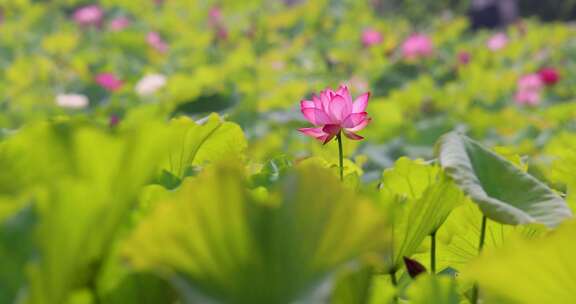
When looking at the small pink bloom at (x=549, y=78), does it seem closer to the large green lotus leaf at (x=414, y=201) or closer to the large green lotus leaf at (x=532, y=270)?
the large green lotus leaf at (x=414, y=201)

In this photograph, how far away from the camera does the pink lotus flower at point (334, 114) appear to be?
73 cm

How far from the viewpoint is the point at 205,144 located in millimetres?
725

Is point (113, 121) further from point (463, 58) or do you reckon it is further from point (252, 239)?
point (463, 58)

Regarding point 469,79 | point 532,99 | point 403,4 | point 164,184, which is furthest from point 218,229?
point 403,4

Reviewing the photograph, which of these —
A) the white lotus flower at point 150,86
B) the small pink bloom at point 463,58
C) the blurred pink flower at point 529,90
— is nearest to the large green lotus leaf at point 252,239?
the white lotus flower at point 150,86

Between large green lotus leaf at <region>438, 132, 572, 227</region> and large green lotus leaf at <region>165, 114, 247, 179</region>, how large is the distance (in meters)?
0.18

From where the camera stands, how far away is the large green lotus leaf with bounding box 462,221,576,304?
0.36 metres

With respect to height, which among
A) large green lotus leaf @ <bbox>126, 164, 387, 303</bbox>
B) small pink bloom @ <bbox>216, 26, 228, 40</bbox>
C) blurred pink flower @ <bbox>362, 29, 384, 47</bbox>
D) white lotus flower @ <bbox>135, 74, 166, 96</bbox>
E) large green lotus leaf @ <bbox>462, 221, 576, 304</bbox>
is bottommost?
large green lotus leaf @ <bbox>462, 221, 576, 304</bbox>

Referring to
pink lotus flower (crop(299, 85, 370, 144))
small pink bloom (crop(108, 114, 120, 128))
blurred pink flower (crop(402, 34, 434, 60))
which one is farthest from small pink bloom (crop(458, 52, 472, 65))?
pink lotus flower (crop(299, 85, 370, 144))

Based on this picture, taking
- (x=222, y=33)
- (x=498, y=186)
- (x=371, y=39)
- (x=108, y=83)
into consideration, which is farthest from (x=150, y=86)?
(x=498, y=186)

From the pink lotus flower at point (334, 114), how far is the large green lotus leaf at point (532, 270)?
34 centimetres

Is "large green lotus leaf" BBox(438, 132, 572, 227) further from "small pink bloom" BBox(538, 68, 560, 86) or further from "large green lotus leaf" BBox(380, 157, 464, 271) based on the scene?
"small pink bloom" BBox(538, 68, 560, 86)

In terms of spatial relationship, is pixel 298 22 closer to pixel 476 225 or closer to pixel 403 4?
pixel 403 4

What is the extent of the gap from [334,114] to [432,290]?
11.5 inches
